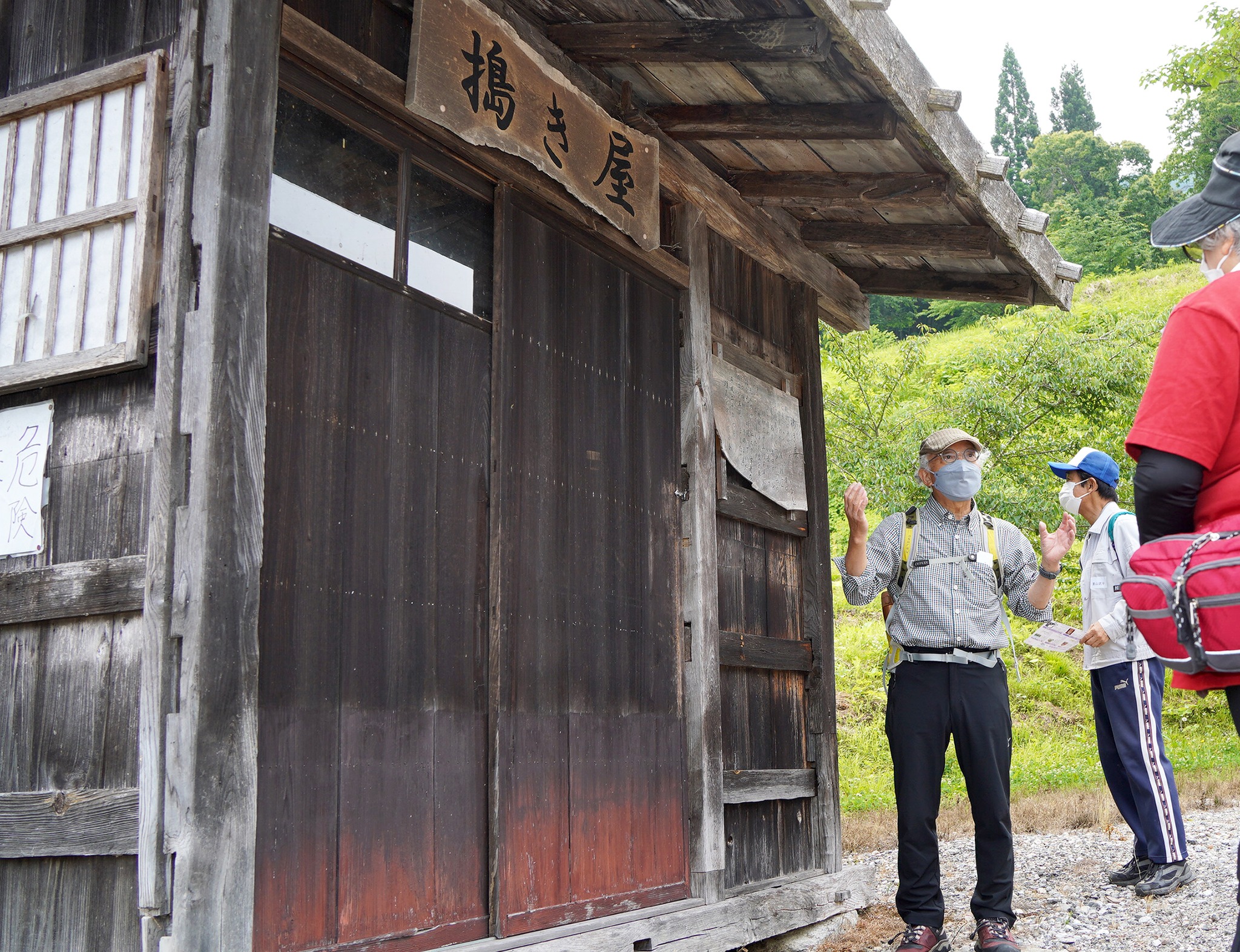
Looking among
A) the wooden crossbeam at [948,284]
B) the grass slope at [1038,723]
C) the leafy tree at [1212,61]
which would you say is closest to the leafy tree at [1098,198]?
the leafy tree at [1212,61]

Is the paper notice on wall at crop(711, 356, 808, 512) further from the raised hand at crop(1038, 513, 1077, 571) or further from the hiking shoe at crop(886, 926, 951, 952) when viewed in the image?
the hiking shoe at crop(886, 926, 951, 952)

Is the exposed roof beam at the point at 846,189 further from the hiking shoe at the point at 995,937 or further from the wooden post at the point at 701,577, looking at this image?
the hiking shoe at the point at 995,937

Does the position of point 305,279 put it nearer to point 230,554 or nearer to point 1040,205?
point 230,554

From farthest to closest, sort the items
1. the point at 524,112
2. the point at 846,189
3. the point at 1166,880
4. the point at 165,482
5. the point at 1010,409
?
the point at 1010,409, the point at 846,189, the point at 1166,880, the point at 524,112, the point at 165,482

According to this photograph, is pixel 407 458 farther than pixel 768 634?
No

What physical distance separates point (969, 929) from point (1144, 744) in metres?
1.34

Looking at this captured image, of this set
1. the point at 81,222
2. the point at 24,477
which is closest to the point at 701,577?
the point at 24,477

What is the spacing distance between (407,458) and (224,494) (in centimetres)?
91

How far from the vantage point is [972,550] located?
5.11 m

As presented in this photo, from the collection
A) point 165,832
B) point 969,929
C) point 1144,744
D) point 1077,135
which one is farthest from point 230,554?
point 1077,135

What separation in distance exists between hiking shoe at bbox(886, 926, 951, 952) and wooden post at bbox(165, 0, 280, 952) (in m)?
2.96

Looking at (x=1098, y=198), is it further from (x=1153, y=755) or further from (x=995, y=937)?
(x=995, y=937)

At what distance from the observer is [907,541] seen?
16.8 feet

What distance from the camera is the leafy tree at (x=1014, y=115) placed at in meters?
76.2
